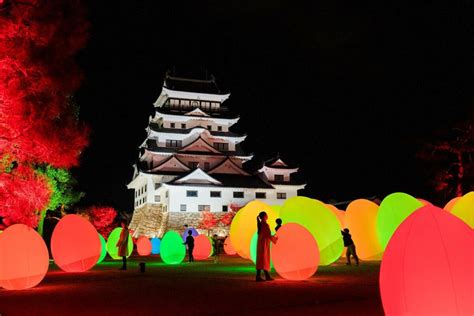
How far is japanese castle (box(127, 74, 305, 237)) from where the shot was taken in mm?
43562

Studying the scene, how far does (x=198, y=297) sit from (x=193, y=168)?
3715 cm

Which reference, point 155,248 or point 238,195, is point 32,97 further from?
point 238,195

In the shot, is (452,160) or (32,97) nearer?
(32,97)

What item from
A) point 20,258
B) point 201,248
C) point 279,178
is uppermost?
point 279,178

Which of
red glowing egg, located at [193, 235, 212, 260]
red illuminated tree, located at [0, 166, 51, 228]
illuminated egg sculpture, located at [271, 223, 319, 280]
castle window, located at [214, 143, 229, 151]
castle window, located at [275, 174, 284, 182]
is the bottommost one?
red glowing egg, located at [193, 235, 212, 260]

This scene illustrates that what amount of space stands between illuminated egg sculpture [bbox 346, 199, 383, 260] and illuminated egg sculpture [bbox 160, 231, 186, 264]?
634 cm

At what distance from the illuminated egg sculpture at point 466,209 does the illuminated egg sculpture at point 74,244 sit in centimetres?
1021

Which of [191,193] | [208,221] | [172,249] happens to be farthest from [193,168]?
[172,249]

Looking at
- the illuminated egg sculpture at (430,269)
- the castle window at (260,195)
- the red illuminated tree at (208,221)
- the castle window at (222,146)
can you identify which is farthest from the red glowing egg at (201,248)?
the castle window at (222,146)

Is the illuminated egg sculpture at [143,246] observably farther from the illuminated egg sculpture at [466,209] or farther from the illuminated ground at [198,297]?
the illuminated egg sculpture at [466,209]

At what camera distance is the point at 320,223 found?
13.2 meters

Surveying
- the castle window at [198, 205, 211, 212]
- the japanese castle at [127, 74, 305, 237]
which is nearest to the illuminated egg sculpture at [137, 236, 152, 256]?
the japanese castle at [127, 74, 305, 237]

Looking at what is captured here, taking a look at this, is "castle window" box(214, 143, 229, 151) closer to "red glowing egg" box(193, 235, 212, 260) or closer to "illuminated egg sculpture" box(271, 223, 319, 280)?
"red glowing egg" box(193, 235, 212, 260)

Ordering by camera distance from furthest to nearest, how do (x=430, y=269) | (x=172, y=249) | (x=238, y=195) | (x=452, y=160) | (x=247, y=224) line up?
(x=238, y=195) → (x=452, y=160) → (x=172, y=249) → (x=247, y=224) → (x=430, y=269)
